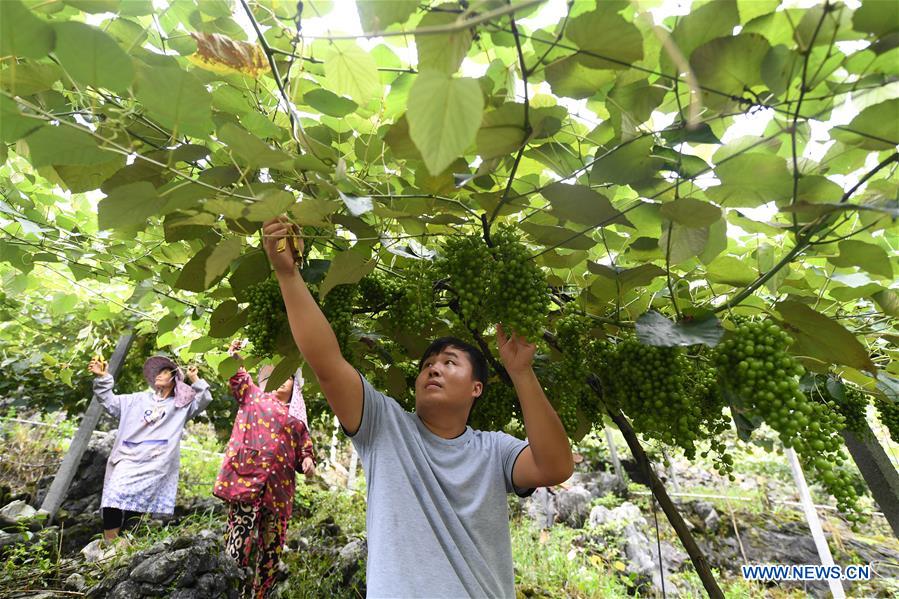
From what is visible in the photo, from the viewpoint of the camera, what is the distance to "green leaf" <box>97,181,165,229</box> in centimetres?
84

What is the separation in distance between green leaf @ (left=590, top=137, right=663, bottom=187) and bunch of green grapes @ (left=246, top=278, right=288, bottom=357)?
78 centimetres

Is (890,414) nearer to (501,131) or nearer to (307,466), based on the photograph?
(501,131)

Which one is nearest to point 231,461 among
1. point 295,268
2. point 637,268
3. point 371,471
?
point 371,471

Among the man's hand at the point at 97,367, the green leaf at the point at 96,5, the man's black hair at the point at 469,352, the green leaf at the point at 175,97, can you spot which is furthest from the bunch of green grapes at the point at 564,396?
the man's hand at the point at 97,367

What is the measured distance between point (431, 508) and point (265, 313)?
620mm

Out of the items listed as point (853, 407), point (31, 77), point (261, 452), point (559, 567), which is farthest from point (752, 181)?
point (559, 567)

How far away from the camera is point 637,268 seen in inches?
42.7

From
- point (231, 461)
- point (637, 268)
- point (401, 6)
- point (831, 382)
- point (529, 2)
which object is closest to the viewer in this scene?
point (529, 2)

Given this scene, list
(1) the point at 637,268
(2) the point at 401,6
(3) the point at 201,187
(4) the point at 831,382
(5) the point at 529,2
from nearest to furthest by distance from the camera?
(5) the point at 529,2 → (2) the point at 401,6 → (3) the point at 201,187 → (1) the point at 637,268 → (4) the point at 831,382

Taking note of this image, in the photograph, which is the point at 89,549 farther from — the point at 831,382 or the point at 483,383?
the point at 831,382

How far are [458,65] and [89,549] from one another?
170 inches

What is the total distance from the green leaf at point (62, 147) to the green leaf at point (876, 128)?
122cm

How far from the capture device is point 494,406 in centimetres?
169

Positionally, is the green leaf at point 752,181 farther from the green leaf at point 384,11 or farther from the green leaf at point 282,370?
the green leaf at point 282,370
